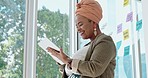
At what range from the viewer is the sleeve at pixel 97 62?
108 cm

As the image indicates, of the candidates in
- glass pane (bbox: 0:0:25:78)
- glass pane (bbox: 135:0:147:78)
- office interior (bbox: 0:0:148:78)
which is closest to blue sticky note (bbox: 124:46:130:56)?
office interior (bbox: 0:0:148:78)

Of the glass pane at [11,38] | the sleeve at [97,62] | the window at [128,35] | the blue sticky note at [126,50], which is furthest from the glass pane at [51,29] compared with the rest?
the sleeve at [97,62]

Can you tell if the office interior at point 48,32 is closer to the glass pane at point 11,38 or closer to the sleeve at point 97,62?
the glass pane at point 11,38

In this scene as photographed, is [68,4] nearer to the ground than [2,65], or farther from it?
farther from it

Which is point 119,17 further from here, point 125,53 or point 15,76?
point 15,76

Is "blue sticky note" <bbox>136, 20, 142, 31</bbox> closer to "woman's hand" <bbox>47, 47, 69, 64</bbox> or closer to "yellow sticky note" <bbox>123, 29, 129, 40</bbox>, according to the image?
"yellow sticky note" <bbox>123, 29, 129, 40</bbox>

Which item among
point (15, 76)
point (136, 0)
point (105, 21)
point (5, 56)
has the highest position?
point (136, 0)

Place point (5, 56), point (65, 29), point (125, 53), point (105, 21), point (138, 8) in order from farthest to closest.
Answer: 1. point (65, 29)
2. point (5, 56)
3. point (105, 21)
4. point (125, 53)
5. point (138, 8)

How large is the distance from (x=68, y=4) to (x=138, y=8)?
1205mm

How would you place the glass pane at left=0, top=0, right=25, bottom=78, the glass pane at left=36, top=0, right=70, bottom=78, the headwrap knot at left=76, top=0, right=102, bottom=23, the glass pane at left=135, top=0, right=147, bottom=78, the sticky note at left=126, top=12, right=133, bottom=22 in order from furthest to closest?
the glass pane at left=36, top=0, right=70, bottom=78
the glass pane at left=0, top=0, right=25, bottom=78
the sticky note at left=126, top=12, right=133, bottom=22
the glass pane at left=135, top=0, right=147, bottom=78
the headwrap knot at left=76, top=0, right=102, bottom=23

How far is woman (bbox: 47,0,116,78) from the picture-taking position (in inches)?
43.0

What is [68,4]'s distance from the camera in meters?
2.63

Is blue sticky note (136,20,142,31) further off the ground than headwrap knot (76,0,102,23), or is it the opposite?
headwrap knot (76,0,102,23)

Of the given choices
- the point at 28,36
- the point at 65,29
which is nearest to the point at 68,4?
the point at 65,29
